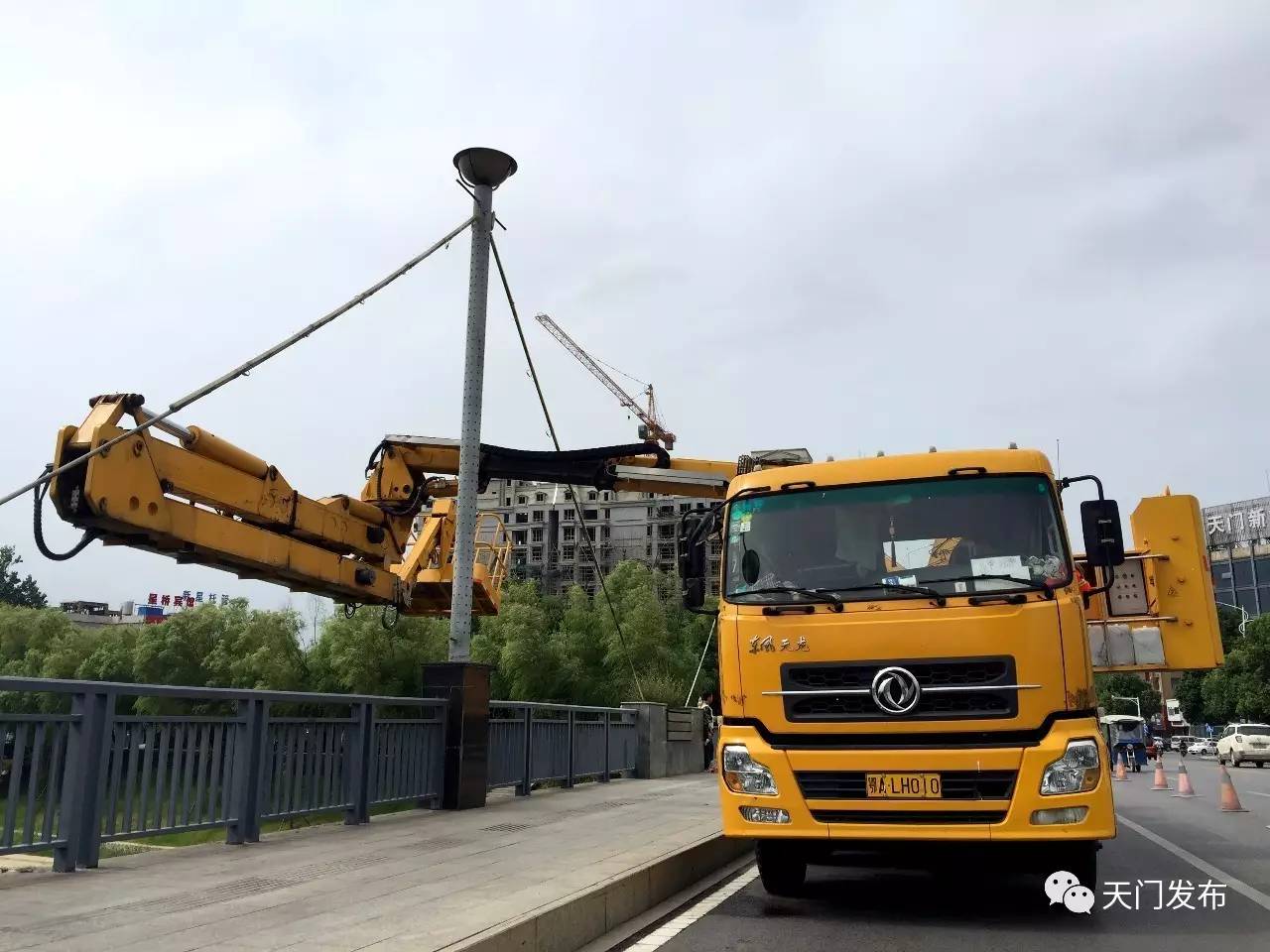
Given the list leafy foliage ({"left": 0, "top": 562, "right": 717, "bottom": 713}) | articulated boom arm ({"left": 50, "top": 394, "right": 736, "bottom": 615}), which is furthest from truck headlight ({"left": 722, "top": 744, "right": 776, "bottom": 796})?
leafy foliage ({"left": 0, "top": 562, "right": 717, "bottom": 713})

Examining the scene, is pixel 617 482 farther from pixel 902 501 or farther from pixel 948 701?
pixel 948 701

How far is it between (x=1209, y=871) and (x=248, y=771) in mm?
8223

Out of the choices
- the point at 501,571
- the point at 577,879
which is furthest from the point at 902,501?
the point at 501,571

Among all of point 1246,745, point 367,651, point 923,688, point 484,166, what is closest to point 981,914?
point 923,688

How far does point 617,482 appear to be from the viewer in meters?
13.7

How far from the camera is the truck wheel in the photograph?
7.12 m

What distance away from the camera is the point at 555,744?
48.6 feet

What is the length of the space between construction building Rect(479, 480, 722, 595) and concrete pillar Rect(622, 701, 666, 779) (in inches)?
3852

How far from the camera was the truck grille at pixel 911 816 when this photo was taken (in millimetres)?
5980

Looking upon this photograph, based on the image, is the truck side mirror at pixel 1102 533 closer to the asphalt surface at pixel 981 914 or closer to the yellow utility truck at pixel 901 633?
the yellow utility truck at pixel 901 633

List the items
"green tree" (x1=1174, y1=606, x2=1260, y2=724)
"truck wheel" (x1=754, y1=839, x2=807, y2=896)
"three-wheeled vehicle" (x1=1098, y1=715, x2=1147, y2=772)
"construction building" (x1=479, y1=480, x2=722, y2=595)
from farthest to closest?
"construction building" (x1=479, y1=480, x2=722, y2=595), "green tree" (x1=1174, y1=606, x2=1260, y2=724), "three-wheeled vehicle" (x1=1098, y1=715, x2=1147, y2=772), "truck wheel" (x1=754, y1=839, x2=807, y2=896)

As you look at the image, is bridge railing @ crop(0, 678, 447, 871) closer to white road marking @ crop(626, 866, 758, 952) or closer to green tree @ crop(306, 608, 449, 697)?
white road marking @ crop(626, 866, 758, 952)

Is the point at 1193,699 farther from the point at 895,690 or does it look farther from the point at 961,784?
the point at 895,690

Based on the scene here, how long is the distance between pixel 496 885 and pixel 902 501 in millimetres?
3744
